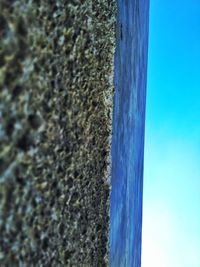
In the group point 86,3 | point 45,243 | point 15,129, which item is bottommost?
point 45,243

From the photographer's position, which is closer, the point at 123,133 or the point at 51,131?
the point at 51,131

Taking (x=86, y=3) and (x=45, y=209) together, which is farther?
(x=86, y=3)

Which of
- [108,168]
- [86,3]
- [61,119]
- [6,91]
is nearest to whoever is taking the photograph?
[6,91]

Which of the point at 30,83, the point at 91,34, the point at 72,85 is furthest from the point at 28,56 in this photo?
the point at 91,34

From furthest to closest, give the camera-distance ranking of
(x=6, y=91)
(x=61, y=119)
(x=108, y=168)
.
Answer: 1. (x=108, y=168)
2. (x=61, y=119)
3. (x=6, y=91)

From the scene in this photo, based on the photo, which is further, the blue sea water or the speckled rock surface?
the blue sea water

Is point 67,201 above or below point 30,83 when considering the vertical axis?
below

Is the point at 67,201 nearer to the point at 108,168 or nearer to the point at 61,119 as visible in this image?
the point at 61,119

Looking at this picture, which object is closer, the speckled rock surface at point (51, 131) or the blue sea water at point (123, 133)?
the speckled rock surface at point (51, 131)
